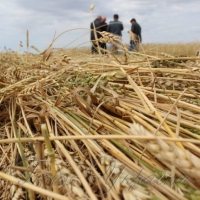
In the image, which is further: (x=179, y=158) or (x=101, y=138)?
(x=101, y=138)

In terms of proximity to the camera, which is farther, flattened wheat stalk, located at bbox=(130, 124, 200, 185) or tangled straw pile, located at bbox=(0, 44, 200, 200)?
tangled straw pile, located at bbox=(0, 44, 200, 200)

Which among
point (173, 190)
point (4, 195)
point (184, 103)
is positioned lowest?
point (4, 195)

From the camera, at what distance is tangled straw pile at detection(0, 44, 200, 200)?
1.59 feet

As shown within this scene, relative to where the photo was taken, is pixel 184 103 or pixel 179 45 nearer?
pixel 184 103

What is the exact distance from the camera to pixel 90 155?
2.26 feet

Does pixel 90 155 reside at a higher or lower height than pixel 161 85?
lower

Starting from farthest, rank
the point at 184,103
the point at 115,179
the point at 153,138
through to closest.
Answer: the point at 184,103
the point at 115,179
the point at 153,138

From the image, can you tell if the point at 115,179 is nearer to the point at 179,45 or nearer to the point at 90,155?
the point at 90,155

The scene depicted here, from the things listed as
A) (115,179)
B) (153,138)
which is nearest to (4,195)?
(115,179)

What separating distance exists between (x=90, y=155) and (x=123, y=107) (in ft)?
0.68

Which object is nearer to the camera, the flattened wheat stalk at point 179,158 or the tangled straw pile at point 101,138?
the flattened wheat stalk at point 179,158

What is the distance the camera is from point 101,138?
1.73 ft

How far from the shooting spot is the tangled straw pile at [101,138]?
19.1 inches

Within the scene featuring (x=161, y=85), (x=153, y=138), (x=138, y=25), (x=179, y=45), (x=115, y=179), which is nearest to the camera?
(x=153, y=138)
